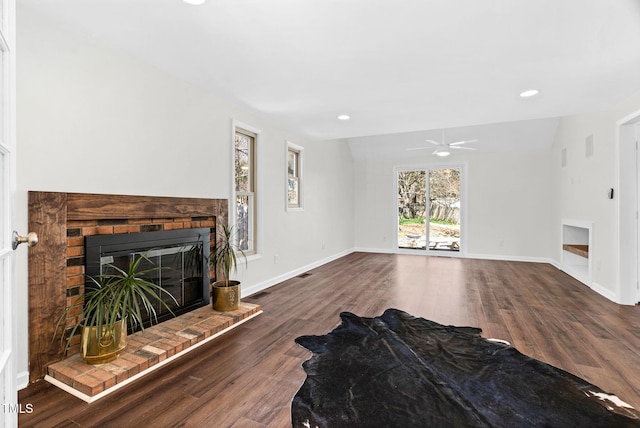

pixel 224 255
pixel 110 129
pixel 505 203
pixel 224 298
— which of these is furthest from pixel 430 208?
pixel 110 129

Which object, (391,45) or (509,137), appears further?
(509,137)

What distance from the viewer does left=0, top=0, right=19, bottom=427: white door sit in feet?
2.95

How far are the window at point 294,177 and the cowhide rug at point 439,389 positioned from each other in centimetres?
294

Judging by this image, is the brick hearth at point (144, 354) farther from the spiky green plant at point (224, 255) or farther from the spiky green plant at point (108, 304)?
the spiky green plant at point (224, 255)

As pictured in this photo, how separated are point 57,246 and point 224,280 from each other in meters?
1.56

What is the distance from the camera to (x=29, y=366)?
1.96m

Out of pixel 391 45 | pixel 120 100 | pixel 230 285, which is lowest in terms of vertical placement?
pixel 230 285

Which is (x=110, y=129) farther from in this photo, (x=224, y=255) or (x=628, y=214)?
(x=628, y=214)

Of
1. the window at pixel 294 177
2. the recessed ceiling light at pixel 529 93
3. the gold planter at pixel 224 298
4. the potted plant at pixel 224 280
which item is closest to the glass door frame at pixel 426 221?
the window at pixel 294 177

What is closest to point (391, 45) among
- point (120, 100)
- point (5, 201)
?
point (120, 100)

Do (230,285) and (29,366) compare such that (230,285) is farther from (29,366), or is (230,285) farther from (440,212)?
(440,212)

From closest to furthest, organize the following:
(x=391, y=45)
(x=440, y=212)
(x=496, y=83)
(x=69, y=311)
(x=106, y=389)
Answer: (x=106, y=389), (x=69, y=311), (x=391, y=45), (x=496, y=83), (x=440, y=212)

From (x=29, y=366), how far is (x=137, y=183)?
1.45 metres

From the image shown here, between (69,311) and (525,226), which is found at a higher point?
(525,226)
